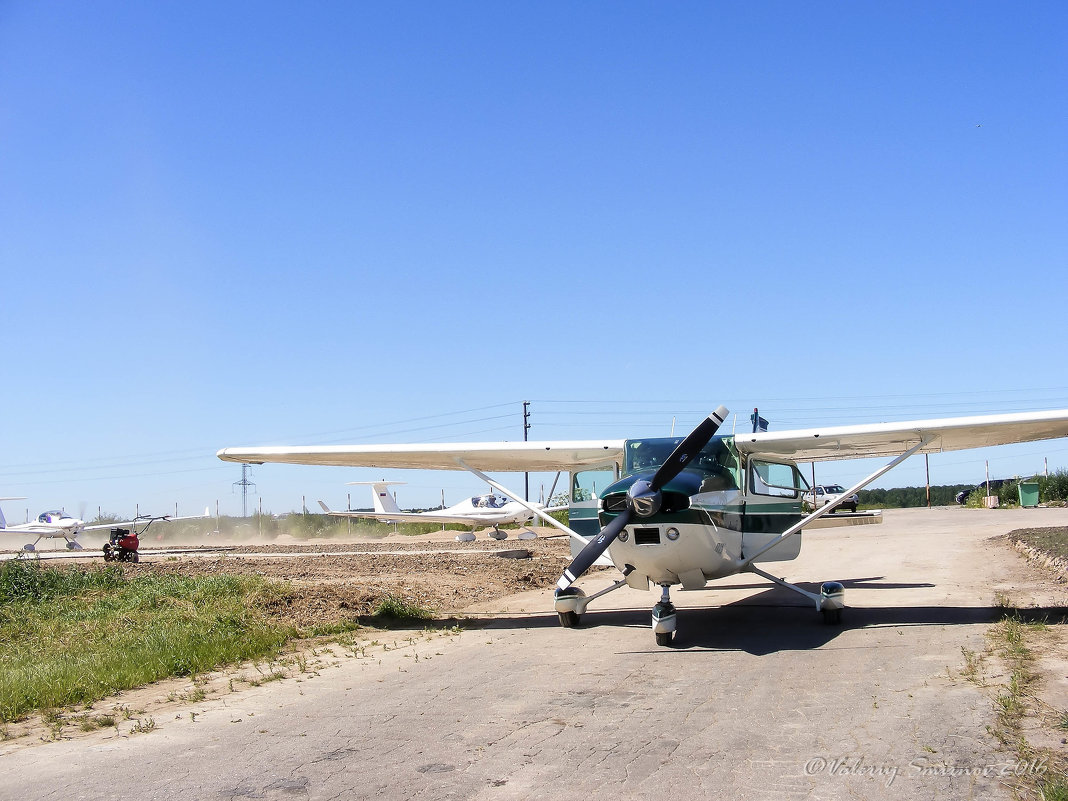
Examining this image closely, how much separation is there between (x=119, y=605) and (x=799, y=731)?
11605mm

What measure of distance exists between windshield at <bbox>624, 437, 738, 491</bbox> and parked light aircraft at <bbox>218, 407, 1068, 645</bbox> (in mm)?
19

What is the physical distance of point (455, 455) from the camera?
13680 millimetres

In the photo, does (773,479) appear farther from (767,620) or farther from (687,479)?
(687,479)

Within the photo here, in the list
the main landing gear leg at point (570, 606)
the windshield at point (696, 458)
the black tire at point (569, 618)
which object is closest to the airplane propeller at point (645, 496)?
Result: the windshield at point (696, 458)

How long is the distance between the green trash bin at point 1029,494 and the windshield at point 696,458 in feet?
160

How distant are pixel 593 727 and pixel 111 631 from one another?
819 cm

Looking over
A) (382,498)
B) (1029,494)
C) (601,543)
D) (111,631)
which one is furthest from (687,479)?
(1029,494)

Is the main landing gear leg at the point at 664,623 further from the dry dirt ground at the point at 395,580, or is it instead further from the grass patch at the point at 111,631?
the dry dirt ground at the point at 395,580

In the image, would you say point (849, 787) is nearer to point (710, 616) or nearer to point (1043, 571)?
point (710, 616)

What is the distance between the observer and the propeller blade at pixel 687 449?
9.51 m

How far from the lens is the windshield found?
10.8 meters

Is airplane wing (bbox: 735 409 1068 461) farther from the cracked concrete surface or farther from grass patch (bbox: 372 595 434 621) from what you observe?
grass patch (bbox: 372 595 434 621)

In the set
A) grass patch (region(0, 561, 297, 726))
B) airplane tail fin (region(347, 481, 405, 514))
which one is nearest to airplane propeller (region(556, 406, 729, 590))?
grass patch (region(0, 561, 297, 726))

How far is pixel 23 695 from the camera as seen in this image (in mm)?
7445
